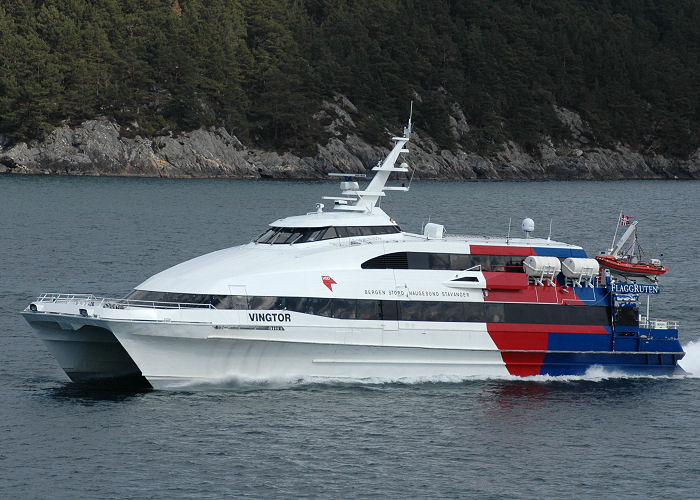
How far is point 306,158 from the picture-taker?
437 feet

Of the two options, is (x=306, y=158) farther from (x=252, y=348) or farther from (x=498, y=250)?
(x=252, y=348)

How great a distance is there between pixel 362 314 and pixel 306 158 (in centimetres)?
10523

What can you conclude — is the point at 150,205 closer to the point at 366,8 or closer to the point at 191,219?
the point at 191,219

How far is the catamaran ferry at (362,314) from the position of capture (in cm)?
2808

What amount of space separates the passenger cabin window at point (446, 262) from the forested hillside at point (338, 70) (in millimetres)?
99151

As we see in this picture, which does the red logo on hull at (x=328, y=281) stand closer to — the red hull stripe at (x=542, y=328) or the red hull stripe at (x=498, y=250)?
the red hull stripe at (x=498, y=250)

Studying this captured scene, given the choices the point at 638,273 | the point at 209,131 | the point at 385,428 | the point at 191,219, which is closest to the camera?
the point at 385,428

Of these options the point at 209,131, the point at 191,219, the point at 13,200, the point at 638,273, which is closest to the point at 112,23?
the point at 209,131

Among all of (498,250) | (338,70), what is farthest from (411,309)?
(338,70)

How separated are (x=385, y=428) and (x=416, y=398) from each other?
2.64 m

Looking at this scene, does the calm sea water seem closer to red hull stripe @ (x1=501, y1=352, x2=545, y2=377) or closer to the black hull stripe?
red hull stripe @ (x1=501, y1=352, x2=545, y2=377)

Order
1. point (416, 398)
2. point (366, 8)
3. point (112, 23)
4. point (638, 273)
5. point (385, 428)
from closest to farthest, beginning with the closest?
1. point (385, 428)
2. point (416, 398)
3. point (638, 273)
4. point (112, 23)
5. point (366, 8)

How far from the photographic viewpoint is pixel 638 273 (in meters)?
32.6

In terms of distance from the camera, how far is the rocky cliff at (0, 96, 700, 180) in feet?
397
